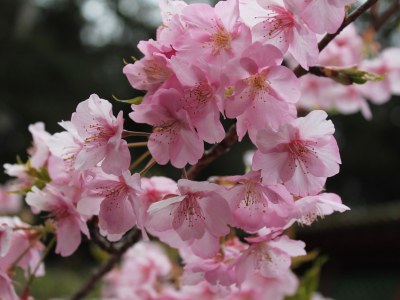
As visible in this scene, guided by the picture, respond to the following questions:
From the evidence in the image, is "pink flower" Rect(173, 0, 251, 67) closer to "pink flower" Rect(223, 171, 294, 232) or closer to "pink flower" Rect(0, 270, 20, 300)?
"pink flower" Rect(223, 171, 294, 232)

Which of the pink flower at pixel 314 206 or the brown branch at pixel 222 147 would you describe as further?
the brown branch at pixel 222 147

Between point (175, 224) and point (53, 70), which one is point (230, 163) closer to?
point (53, 70)

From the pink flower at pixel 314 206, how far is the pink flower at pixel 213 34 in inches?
10.6

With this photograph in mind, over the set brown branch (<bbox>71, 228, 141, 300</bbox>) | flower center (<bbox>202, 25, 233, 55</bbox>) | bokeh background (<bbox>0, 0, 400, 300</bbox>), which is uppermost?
flower center (<bbox>202, 25, 233, 55</bbox>)

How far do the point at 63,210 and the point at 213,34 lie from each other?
1.53 ft

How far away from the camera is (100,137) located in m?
0.58

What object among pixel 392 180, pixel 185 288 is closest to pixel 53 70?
pixel 185 288

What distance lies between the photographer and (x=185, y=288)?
3.56 feet

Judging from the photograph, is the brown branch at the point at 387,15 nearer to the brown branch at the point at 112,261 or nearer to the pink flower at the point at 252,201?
the pink flower at the point at 252,201

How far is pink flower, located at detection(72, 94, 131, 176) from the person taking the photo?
1.71 ft

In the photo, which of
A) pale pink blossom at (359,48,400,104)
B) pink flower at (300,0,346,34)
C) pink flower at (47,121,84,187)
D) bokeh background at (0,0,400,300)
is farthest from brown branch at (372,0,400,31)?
bokeh background at (0,0,400,300)

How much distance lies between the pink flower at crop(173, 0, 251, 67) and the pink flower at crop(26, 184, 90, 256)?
36 centimetres

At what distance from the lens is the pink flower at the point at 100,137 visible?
52 centimetres

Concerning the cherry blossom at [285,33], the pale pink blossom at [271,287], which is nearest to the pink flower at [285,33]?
the cherry blossom at [285,33]
